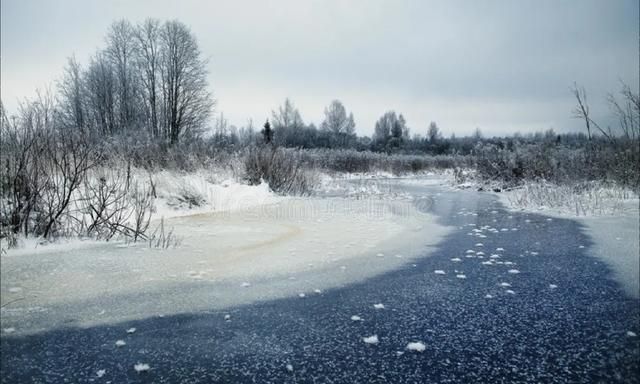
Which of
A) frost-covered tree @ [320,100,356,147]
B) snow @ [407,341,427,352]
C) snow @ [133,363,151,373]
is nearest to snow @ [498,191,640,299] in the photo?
snow @ [407,341,427,352]

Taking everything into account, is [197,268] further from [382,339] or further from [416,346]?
[416,346]

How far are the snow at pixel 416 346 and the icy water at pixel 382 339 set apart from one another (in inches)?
1.4

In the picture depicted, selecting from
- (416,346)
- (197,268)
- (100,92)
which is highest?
(100,92)

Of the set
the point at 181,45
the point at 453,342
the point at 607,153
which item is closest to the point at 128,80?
the point at 181,45

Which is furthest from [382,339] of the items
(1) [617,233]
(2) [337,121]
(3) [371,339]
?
(2) [337,121]

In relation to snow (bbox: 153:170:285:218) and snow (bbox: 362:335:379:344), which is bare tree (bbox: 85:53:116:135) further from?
snow (bbox: 362:335:379:344)

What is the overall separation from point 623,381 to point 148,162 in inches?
448

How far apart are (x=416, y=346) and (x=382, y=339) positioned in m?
0.24

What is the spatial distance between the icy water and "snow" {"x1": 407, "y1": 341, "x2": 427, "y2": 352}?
36 millimetres

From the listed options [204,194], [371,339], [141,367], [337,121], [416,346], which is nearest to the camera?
[141,367]

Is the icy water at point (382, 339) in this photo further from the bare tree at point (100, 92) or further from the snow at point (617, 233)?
the bare tree at point (100, 92)

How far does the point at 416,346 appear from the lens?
2.54m

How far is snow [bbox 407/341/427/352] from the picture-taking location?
2508mm

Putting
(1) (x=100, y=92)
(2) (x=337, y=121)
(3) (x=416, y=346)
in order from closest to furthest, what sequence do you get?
(3) (x=416, y=346)
(1) (x=100, y=92)
(2) (x=337, y=121)
